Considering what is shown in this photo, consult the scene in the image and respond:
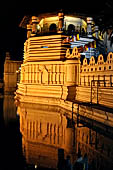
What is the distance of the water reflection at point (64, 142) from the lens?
21.0 ft

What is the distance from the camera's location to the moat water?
20.4ft

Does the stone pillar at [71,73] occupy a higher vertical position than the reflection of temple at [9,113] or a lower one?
higher

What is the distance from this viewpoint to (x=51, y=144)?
8.10 meters

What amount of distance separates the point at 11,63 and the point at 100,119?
33.2m

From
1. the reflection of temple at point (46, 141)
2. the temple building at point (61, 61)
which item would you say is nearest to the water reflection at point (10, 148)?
the reflection of temple at point (46, 141)

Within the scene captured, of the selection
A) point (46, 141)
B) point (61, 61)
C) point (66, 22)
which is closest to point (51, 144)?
point (46, 141)

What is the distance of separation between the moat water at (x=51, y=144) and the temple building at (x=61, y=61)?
5.29 meters

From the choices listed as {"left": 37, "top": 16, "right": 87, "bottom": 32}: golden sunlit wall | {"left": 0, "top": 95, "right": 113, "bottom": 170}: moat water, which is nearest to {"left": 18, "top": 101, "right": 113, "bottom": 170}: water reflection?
{"left": 0, "top": 95, "right": 113, "bottom": 170}: moat water

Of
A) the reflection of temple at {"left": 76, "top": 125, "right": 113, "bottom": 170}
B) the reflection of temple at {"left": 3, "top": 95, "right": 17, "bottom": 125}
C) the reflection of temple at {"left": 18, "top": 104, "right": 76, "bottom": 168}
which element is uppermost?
the reflection of temple at {"left": 76, "top": 125, "right": 113, "bottom": 170}

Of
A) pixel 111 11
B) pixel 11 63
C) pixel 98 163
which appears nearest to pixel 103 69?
pixel 111 11

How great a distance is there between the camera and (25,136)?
9.32 metres

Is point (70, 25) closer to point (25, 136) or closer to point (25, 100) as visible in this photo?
point (25, 100)

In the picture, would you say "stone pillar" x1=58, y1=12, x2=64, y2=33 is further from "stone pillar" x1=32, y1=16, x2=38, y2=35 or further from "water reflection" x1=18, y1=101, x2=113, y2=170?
"water reflection" x1=18, y1=101, x2=113, y2=170

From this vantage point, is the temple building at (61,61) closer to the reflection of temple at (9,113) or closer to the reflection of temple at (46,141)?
the reflection of temple at (9,113)
